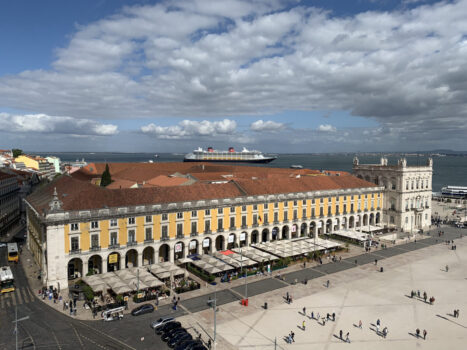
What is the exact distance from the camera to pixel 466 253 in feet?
Result: 255

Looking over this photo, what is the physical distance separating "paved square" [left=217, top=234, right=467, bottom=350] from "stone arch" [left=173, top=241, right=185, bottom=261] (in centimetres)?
1955

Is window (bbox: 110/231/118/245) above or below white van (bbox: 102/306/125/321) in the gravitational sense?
above

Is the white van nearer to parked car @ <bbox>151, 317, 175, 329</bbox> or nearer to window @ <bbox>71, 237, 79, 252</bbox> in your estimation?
parked car @ <bbox>151, 317, 175, 329</bbox>

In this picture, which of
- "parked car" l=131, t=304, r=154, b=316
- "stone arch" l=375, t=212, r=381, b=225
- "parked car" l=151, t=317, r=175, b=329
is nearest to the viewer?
"parked car" l=151, t=317, r=175, b=329

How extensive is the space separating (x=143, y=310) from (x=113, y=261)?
52.7ft

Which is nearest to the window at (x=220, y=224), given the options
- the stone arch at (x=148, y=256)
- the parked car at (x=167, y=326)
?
the stone arch at (x=148, y=256)

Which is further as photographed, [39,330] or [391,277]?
[391,277]

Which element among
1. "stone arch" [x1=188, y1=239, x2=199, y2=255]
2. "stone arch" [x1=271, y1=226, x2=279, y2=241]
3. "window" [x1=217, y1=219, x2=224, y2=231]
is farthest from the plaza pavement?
"window" [x1=217, y1=219, x2=224, y2=231]

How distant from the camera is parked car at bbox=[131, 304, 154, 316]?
46938mm

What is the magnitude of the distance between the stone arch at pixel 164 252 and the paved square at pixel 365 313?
21850mm

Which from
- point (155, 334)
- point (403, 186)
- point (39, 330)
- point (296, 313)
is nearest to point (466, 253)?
point (403, 186)

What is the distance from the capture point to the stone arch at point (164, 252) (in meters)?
68.4

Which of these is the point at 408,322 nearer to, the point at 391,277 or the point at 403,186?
the point at 391,277

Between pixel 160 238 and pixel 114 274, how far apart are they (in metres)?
11.2
